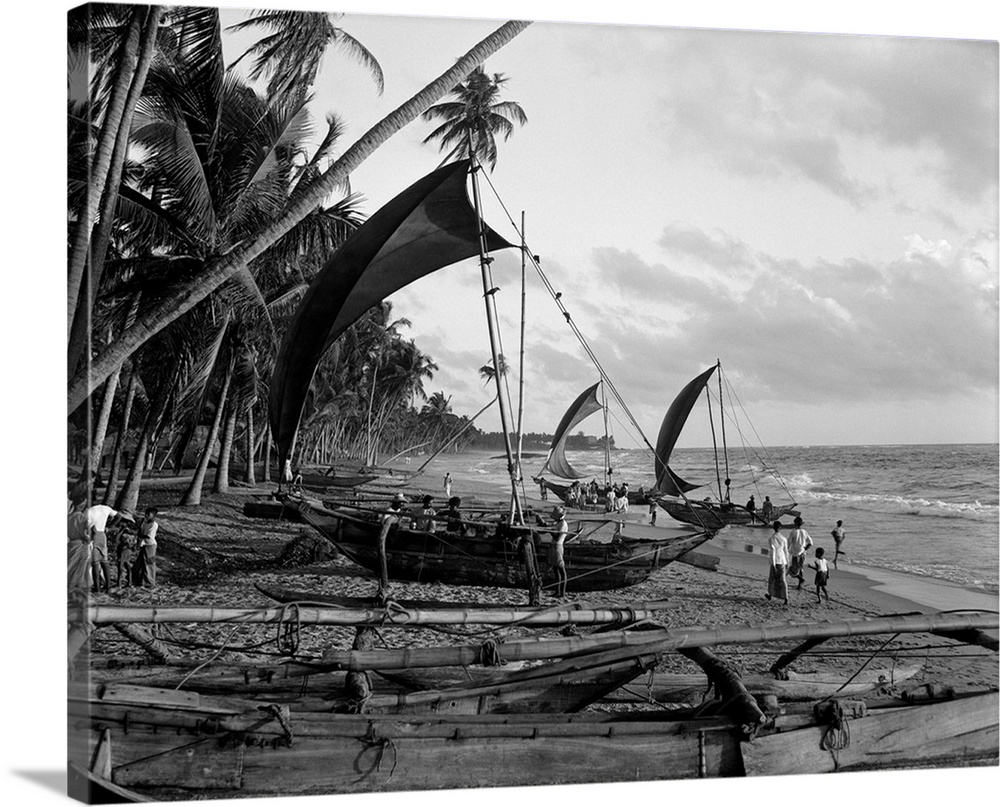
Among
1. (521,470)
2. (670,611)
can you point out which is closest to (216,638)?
(521,470)

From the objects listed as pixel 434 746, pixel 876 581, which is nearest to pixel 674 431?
pixel 876 581

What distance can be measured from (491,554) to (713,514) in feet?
5.72

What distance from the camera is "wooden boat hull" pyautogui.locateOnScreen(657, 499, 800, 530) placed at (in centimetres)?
751

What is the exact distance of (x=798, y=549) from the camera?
733 centimetres

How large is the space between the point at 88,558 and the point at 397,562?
306 centimetres

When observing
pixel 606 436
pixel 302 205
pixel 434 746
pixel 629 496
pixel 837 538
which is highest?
pixel 302 205

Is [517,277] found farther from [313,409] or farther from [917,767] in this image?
[313,409]

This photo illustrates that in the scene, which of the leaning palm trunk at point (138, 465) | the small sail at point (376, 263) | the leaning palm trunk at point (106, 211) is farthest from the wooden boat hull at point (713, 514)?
the leaning palm trunk at point (106, 211)

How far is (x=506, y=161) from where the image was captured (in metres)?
6.35

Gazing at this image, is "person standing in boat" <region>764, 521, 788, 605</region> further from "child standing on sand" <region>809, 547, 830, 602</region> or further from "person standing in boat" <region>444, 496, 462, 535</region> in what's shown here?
"person standing in boat" <region>444, 496, 462, 535</region>

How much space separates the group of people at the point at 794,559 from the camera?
698cm

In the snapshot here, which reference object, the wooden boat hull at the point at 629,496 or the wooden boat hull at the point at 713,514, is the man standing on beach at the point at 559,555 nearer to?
the wooden boat hull at the point at 629,496

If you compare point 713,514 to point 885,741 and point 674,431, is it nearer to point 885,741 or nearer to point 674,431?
point 674,431

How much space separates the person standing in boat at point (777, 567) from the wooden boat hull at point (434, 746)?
127cm
